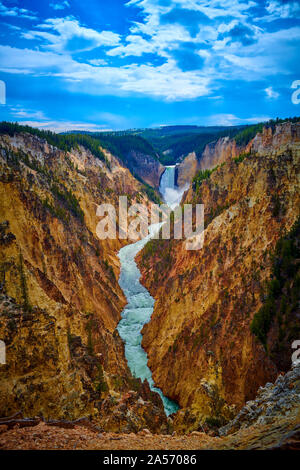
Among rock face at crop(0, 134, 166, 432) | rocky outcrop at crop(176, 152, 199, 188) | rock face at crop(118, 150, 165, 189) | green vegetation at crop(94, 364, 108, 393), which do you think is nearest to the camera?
rock face at crop(0, 134, 166, 432)

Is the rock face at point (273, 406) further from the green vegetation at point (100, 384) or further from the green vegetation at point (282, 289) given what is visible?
the green vegetation at point (100, 384)

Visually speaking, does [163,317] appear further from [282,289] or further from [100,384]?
[100,384]

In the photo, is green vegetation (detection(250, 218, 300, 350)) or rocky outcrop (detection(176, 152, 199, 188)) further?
rocky outcrop (detection(176, 152, 199, 188))

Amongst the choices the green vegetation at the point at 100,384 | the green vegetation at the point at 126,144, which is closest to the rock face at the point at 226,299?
the green vegetation at the point at 100,384

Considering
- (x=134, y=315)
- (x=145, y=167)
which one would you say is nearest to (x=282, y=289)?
(x=134, y=315)
